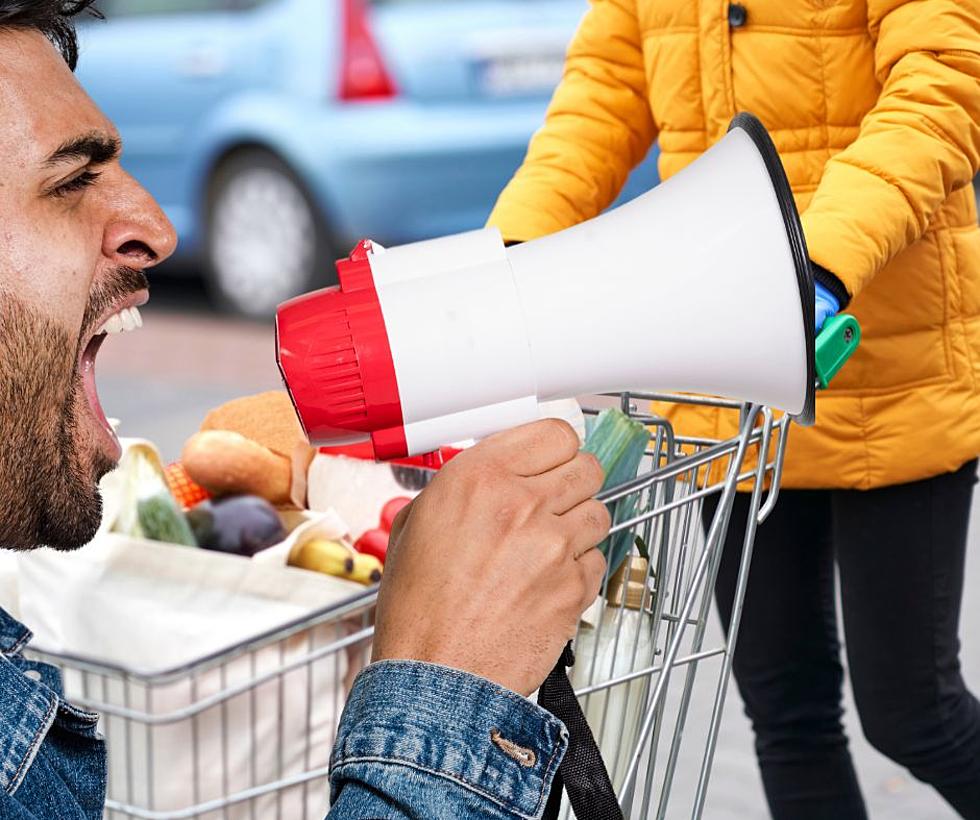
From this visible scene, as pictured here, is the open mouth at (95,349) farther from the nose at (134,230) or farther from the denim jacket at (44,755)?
the denim jacket at (44,755)

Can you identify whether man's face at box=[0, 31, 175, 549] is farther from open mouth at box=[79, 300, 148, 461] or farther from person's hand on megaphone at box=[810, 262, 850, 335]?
person's hand on megaphone at box=[810, 262, 850, 335]

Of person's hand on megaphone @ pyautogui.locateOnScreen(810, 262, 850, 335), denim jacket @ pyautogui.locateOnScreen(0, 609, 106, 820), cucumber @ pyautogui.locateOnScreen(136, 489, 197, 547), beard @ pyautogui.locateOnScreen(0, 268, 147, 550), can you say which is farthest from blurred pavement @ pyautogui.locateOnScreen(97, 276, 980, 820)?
beard @ pyautogui.locateOnScreen(0, 268, 147, 550)

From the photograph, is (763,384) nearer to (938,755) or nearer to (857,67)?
(857,67)

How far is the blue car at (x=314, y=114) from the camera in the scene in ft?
18.7

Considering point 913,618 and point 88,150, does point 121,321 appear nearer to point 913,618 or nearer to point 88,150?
point 88,150

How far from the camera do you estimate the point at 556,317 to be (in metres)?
1.31

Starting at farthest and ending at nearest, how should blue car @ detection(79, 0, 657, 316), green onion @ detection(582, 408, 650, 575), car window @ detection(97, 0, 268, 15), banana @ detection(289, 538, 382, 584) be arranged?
car window @ detection(97, 0, 268, 15) < blue car @ detection(79, 0, 657, 316) < banana @ detection(289, 538, 382, 584) < green onion @ detection(582, 408, 650, 575)

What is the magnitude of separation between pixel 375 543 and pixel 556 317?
74 cm

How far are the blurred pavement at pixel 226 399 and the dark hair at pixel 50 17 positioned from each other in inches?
73.7

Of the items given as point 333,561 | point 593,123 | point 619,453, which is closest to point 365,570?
point 333,561

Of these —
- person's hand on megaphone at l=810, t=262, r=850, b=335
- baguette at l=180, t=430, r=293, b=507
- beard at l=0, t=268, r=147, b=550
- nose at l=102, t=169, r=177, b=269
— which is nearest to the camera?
beard at l=0, t=268, r=147, b=550

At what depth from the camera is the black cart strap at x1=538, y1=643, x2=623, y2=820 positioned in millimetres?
1298

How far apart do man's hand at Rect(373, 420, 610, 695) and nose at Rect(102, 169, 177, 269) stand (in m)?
0.39

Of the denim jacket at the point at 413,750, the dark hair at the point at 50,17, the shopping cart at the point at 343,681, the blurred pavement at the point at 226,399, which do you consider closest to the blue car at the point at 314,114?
the blurred pavement at the point at 226,399
